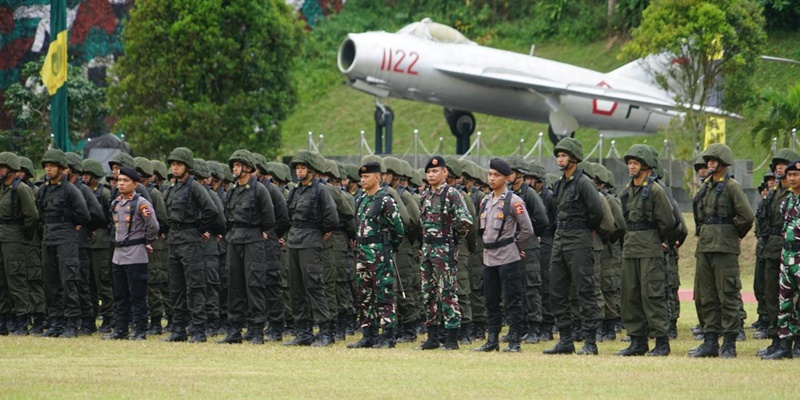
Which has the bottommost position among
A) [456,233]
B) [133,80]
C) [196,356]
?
[196,356]

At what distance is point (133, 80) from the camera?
33.3 metres

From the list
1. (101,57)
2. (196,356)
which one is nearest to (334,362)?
(196,356)

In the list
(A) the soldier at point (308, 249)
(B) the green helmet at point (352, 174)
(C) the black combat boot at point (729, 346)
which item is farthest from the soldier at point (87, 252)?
(C) the black combat boot at point (729, 346)

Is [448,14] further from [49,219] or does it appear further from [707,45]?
[49,219]

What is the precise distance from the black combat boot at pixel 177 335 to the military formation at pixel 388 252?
1 centimetres

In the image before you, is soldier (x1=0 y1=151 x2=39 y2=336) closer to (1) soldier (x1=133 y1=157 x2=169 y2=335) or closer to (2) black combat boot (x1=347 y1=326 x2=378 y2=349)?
(1) soldier (x1=133 y1=157 x2=169 y2=335)

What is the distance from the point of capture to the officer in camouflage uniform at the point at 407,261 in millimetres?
14836

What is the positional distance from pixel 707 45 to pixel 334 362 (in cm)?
2115

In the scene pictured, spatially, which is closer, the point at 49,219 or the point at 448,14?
the point at 49,219

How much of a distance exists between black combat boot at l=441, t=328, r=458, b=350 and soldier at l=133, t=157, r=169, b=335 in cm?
385

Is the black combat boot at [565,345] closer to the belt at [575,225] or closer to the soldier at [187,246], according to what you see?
the belt at [575,225]

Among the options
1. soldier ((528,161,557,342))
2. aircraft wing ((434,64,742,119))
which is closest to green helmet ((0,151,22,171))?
soldier ((528,161,557,342))

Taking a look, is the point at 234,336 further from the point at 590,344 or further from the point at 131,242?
the point at 590,344

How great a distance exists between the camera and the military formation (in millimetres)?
12664
